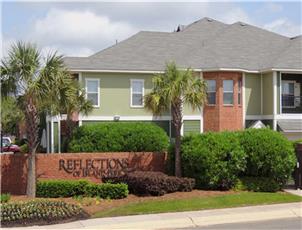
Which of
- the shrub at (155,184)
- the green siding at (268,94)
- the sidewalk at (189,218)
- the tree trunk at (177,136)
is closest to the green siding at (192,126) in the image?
the green siding at (268,94)

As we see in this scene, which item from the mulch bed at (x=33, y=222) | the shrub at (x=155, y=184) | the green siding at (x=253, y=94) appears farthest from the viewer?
the green siding at (x=253, y=94)

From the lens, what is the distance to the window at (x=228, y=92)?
3178 centimetres

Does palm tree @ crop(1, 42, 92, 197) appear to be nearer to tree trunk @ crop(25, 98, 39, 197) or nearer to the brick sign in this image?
tree trunk @ crop(25, 98, 39, 197)

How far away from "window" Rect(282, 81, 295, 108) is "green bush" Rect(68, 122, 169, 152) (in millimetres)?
11538

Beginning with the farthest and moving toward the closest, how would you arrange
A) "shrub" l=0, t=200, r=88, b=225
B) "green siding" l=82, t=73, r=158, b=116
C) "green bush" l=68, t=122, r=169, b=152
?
1. "green siding" l=82, t=73, r=158, b=116
2. "green bush" l=68, t=122, r=169, b=152
3. "shrub" l=0, t=200, r=88, b=225

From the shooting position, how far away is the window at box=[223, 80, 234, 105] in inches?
1251

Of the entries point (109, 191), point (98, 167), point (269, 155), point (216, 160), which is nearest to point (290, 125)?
point (269, 155)

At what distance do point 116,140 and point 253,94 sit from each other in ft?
38.0

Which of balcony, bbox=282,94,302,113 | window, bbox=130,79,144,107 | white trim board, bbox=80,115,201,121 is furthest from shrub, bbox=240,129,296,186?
balcony, bbox=282,94,302,113

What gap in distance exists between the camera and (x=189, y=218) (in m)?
15.9

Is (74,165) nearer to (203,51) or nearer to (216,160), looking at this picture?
(216,160)

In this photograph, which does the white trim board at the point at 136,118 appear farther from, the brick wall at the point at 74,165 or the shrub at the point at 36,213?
the shrub at the point at 36,213

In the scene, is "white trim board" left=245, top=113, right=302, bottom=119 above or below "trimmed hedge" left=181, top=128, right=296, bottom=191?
above

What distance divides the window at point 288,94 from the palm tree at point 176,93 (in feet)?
43.8
